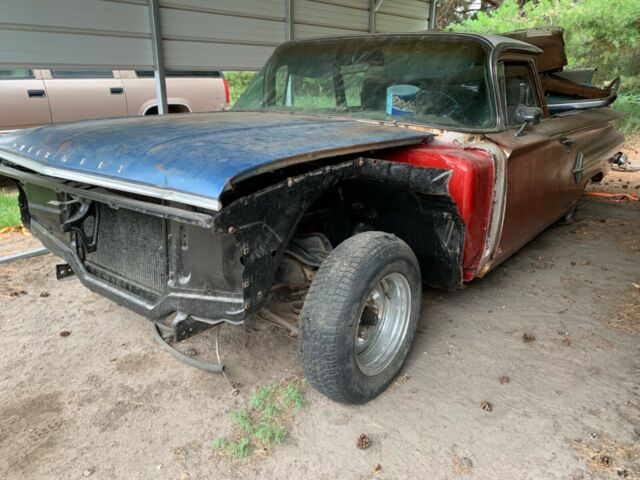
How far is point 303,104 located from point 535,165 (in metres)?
1.72

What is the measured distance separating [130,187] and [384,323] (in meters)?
1.51

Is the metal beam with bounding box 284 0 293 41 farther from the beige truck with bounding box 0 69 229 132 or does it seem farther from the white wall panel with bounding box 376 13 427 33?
the white wall panel with bounding box 376 13 427 33

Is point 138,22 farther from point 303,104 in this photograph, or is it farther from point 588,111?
point 588,111

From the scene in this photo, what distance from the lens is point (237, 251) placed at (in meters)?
1.93

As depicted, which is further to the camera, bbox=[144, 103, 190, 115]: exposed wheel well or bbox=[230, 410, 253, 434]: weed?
bbox=[144, 103, 190, 115]: exposed wheel well

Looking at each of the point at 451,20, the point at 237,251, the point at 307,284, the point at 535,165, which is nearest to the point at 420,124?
the point at 535,165

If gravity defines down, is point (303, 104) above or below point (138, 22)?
below

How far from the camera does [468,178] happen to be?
252 cm

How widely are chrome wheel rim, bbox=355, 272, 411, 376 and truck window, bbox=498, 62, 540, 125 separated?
1.41m

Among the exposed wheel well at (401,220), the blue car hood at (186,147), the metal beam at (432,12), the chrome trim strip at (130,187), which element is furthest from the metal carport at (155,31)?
the exposed wheel well at (401,220)

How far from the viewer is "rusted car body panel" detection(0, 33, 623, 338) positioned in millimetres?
1913

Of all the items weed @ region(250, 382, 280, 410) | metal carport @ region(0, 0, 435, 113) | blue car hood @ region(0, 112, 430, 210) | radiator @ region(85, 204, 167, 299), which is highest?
metal carport @ region(0, 0, 435, 113)

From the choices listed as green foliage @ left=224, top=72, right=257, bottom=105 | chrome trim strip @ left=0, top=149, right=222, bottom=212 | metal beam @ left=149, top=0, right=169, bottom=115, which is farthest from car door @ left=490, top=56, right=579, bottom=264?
green foliage @ left=224, top=72, right=257, bottom=105

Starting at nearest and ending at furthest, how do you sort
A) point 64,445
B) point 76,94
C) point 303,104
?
point 64,445 < point 303,104 < point 76,94
